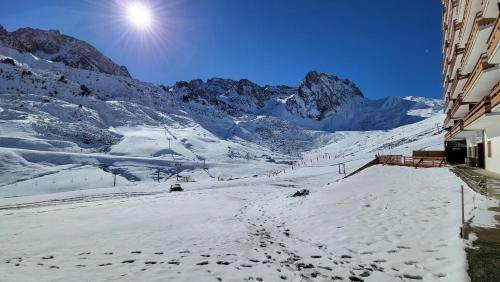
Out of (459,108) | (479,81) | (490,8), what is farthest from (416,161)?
(490,8)

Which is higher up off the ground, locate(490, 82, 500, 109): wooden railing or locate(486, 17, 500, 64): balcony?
locate(486, 17, 500, 64): balcony

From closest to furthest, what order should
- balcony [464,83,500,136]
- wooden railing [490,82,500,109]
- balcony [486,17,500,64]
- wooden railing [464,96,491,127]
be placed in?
balcony [486,17,500,64] → wooden railing [490,82,500,109] → balcony [464,83,500,136] → wooden railing [464,96,491,127]

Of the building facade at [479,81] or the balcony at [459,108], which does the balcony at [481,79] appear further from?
the balcony at [459,108]

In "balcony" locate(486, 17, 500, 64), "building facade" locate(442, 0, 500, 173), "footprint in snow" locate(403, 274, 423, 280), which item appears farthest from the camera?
"building facade" locate(442, 0, 500, 173)

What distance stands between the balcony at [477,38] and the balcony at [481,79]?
7.10ft

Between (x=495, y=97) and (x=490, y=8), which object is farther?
(x=490, y=8)

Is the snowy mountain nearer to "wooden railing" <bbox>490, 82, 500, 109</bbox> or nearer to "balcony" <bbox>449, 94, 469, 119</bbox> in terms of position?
"balcony" <bbox>449, 94, 469, 119</bbox>

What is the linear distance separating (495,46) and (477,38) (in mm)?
8410

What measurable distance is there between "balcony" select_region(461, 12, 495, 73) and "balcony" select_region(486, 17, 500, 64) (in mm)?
4485

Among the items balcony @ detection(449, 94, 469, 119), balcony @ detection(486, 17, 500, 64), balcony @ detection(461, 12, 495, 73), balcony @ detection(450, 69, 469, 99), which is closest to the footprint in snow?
balcony @ detection(486, 17, 500, 64)

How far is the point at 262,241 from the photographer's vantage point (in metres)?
16.2

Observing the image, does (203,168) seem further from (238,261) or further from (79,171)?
(238,261)

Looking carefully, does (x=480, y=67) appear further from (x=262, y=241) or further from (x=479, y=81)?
(x=262, y=241)

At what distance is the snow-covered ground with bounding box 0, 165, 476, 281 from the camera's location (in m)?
11.1
